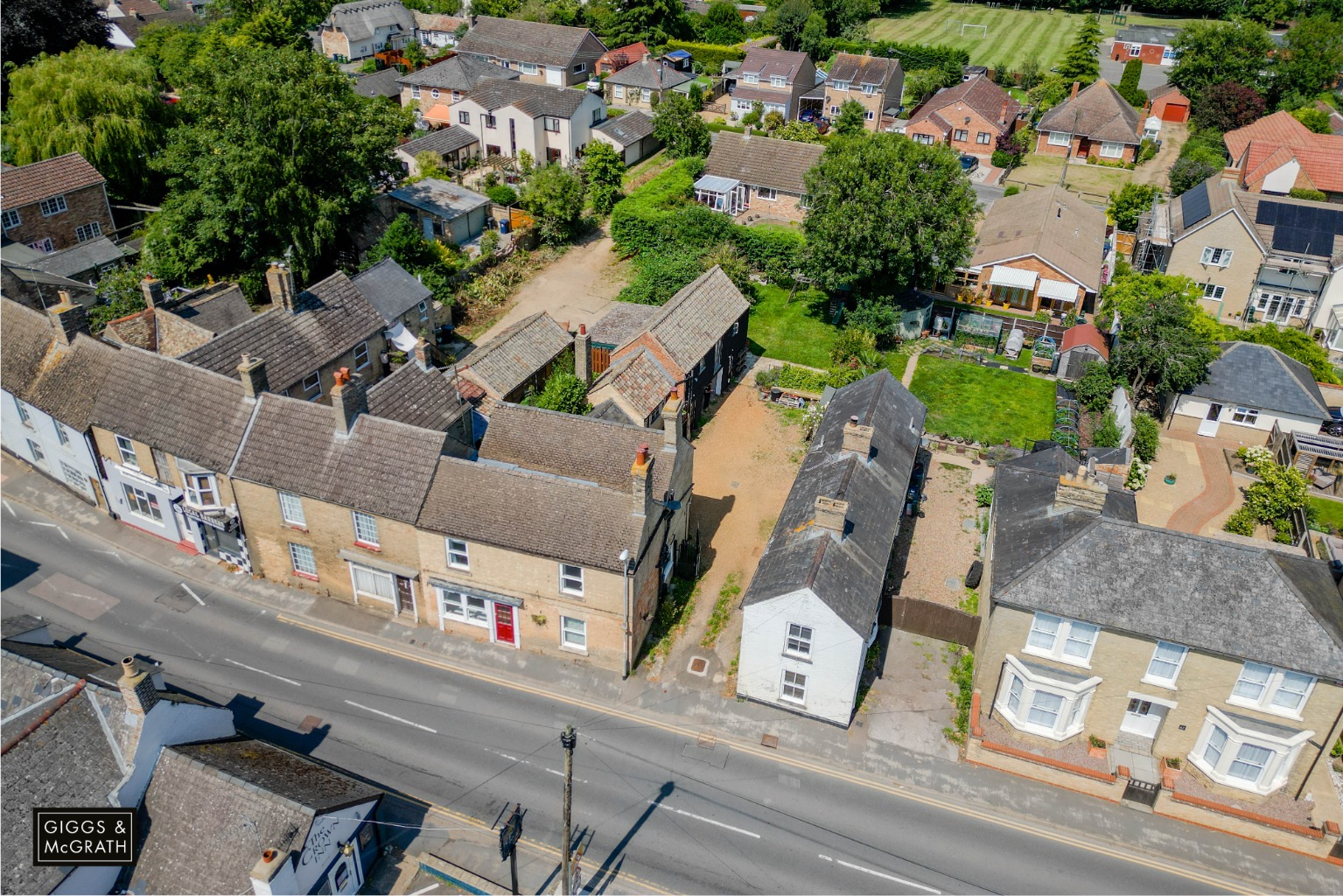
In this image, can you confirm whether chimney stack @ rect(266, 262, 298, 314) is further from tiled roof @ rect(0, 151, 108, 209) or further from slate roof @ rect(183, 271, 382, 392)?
tiled roof @ rect(0, 151, 108, 209)

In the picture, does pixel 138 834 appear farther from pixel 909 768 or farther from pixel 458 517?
pixel 909 768

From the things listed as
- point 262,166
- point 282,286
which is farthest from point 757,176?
point 282,286

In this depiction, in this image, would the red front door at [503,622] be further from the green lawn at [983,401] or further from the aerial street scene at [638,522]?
the green lawn at [983,401]

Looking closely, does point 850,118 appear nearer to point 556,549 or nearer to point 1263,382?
point 1263,382

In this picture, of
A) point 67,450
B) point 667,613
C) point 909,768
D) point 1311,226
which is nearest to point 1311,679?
point 909,768

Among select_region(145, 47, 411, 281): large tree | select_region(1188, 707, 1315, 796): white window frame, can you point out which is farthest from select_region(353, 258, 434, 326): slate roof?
select_region(1188, 707, 1315, 796): white window frame

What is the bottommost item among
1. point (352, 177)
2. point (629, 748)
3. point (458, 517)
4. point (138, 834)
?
point (629, 748)
